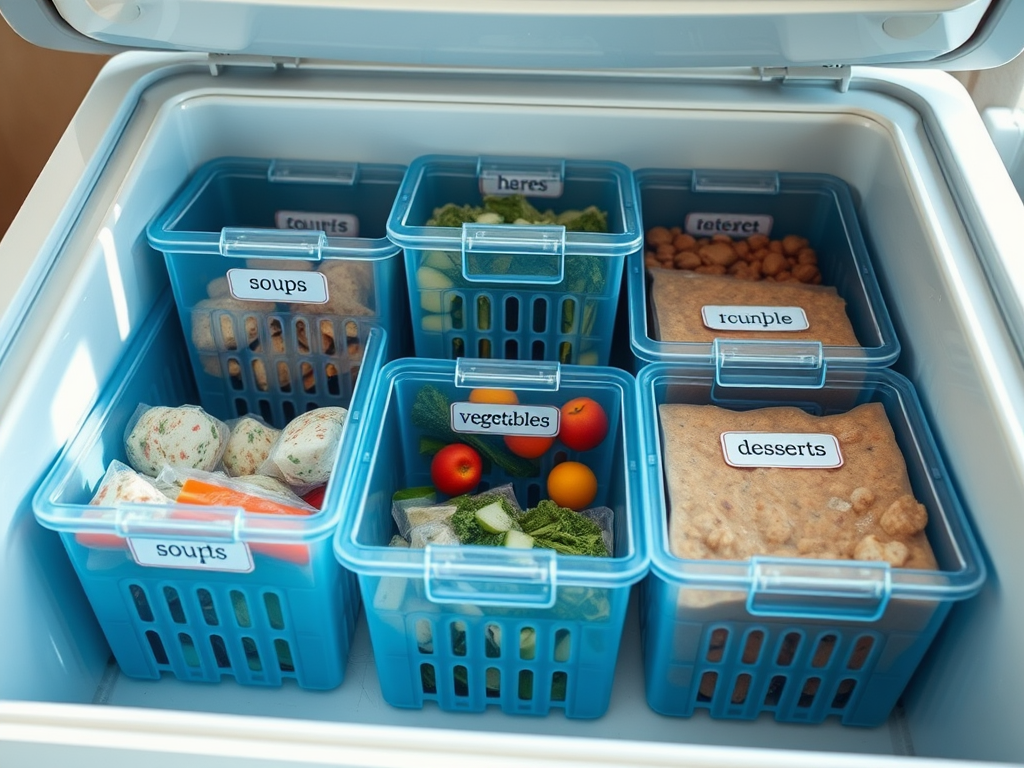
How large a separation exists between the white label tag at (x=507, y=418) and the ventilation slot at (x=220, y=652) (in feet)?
1.15

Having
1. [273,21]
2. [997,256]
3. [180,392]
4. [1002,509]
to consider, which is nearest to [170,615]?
[180,392]

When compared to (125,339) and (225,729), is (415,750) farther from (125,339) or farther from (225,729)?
(125,339)

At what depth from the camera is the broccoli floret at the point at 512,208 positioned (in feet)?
3.89

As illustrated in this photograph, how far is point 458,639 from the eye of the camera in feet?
3.04

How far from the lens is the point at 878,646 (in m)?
0.87

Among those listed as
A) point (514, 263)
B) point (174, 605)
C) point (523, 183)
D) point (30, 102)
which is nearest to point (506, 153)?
point (523, 183)

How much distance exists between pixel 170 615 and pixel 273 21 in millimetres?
631

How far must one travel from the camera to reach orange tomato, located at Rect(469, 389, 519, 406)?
3.51 feet

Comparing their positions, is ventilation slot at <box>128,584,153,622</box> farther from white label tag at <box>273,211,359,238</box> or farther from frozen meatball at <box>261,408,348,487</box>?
white label tag at <box>273,211,359,238</box>

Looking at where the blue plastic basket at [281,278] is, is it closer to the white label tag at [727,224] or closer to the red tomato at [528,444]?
the red tomato at [528,444]

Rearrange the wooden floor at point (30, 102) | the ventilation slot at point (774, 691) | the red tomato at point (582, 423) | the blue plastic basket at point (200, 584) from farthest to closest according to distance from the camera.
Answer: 1. the wooden floor at point (30, 102)
2. the red tomato at point (582, 423)
3. the ventilation slot at point (774, 691)
4. the blue plastic basket at point (200, 584)

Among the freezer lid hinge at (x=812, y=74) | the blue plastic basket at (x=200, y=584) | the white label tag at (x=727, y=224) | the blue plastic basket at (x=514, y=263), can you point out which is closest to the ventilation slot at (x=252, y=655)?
the blue plastic basket at (x=200, y=584)

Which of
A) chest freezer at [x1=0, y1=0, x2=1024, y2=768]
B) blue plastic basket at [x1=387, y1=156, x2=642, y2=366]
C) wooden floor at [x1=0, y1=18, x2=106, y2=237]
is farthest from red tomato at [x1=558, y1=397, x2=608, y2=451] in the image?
wooden floor at [x1=0, y1=18, x2=106, y2=237]

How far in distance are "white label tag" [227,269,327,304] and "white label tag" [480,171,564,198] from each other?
0.28m
